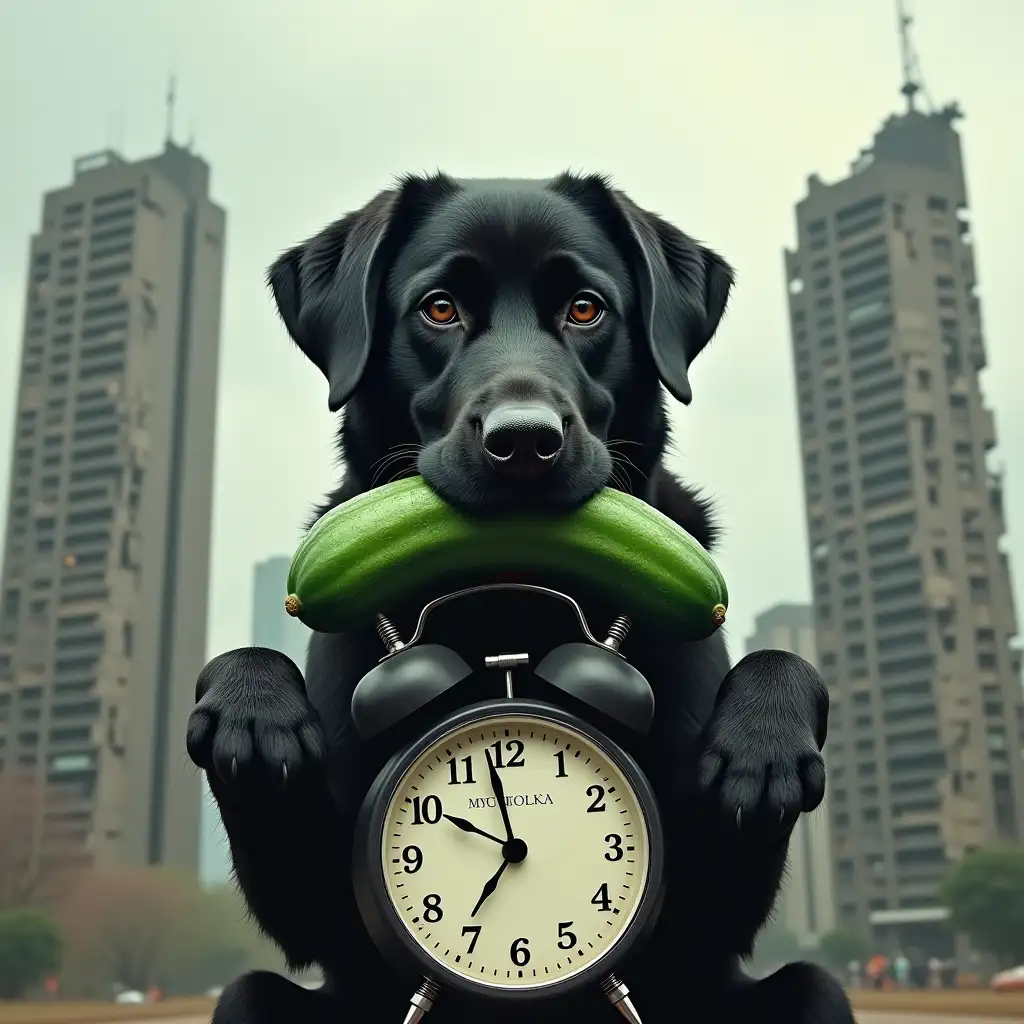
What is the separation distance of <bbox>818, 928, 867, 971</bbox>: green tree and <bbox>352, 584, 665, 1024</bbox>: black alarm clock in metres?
73.2

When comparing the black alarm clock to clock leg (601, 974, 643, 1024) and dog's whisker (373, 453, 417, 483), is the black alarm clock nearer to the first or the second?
clock leg (601, 974, 643, 1024)

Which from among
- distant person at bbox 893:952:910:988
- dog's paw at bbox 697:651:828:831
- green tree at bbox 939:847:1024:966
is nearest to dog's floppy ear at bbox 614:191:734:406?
dog's paw at bbox 697:651:828:831

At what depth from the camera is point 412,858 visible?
8.48 feet

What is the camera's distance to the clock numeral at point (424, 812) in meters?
2.61

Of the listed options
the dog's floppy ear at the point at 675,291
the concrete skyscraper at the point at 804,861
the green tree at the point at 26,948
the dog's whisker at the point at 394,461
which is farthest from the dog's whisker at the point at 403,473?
the concrete skyscraper at the point at 804,861

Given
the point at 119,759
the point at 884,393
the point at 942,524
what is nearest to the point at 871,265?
the point at 884,393

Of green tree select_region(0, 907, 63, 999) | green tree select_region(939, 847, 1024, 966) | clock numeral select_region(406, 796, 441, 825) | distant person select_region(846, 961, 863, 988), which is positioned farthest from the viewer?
distant person select_region(846, 961, 863, 988)

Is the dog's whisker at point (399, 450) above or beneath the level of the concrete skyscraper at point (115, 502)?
beneath

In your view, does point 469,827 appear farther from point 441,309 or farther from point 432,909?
point 441,309

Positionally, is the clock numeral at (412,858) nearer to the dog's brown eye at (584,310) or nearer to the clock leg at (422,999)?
the clock leg at (422,999)

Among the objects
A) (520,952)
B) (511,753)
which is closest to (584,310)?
(511,753)

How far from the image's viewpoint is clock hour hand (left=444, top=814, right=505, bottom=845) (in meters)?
2.58

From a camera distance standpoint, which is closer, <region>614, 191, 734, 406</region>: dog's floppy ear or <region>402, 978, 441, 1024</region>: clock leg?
<region>402, 978, 441, 1024</region>: clock leg

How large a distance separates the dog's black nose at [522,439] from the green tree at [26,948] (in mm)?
44657
